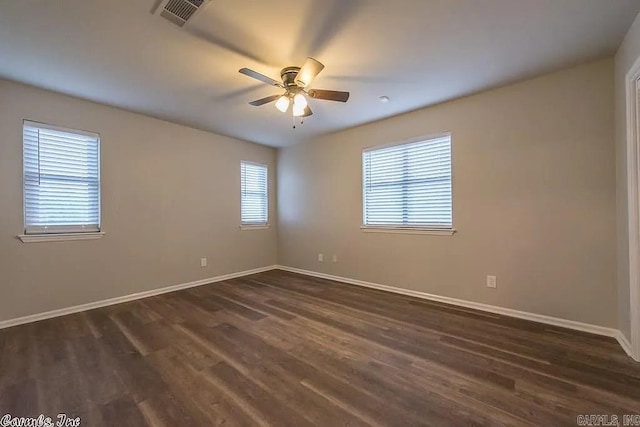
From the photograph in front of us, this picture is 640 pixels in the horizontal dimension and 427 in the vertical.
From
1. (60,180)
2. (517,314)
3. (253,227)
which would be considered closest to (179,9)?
(60,180)

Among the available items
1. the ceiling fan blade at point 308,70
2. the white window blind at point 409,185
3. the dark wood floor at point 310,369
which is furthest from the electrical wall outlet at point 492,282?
the ceiling fan blade at point 308,70

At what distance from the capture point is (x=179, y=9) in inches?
72.2

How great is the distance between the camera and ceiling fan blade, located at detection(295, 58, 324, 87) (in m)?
2.11

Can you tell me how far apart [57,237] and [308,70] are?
3.40 m

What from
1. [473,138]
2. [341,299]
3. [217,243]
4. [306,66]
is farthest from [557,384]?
[217,243]

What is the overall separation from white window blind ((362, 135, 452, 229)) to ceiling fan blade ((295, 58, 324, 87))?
2.02m

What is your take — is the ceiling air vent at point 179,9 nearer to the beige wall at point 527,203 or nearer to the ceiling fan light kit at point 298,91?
the ceiling fan light kit at point 298,91

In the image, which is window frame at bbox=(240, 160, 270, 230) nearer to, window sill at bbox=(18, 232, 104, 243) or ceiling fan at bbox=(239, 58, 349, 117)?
window sill at bbox=(18, 232, 104, 243)

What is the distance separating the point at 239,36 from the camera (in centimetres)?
215

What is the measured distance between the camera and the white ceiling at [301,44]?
73.7 inches

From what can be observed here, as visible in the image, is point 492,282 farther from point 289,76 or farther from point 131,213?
point 131,213

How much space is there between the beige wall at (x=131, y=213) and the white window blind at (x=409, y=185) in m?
2.38

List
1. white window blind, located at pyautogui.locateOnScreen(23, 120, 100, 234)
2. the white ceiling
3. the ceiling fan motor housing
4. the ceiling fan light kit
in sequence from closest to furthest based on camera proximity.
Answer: the white ceiling → the ceiling fan light kit → the ceiling fan motor housing → white window blind, located at pyautogui.locateOnScreen(23, 120, 100, 234)

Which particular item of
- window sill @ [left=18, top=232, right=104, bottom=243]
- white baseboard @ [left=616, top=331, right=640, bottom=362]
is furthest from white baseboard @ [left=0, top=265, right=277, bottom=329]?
white baseboard @ [left=616, top=331, right=640, bottom=362]
